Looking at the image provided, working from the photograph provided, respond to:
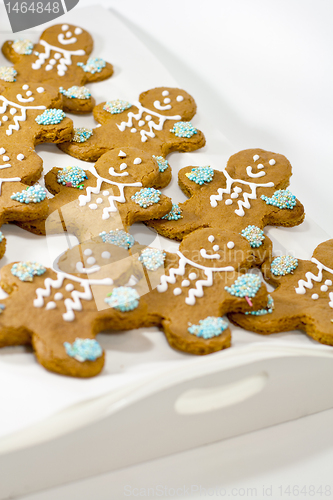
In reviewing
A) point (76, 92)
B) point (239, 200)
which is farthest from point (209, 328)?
point (76, 92)

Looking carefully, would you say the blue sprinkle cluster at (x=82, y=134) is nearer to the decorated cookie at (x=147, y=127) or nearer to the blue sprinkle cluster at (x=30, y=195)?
the decorated cookie at (x=147, y=127)

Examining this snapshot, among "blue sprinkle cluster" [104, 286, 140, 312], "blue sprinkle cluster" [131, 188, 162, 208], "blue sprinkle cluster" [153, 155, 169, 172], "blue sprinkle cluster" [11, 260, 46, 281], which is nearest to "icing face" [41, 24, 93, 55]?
"blue sprinkle cluster" [153, 155, 169, 172]

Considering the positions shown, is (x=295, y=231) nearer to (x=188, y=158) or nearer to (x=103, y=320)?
(x=188, y=158)

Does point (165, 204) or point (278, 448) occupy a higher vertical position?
point (165, 204)

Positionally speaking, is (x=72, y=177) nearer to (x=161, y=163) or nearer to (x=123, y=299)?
(x=161, y=163)

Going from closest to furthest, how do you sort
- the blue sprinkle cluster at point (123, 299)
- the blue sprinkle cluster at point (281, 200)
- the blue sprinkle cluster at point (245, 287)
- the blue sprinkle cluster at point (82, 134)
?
1. the blue sprinkle cluster at point (123, 299)
2. the blue sprinkle cluster at point (245, 287)
3. the blue sprinkle cluster at point (281, 200)
4. the blue sprinkle cluster at point (82, 134)

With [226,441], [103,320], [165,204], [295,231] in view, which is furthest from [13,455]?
[295,231]

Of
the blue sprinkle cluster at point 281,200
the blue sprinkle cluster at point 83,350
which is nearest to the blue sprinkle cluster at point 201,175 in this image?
the blue sprinkle cluster at point 281,200
